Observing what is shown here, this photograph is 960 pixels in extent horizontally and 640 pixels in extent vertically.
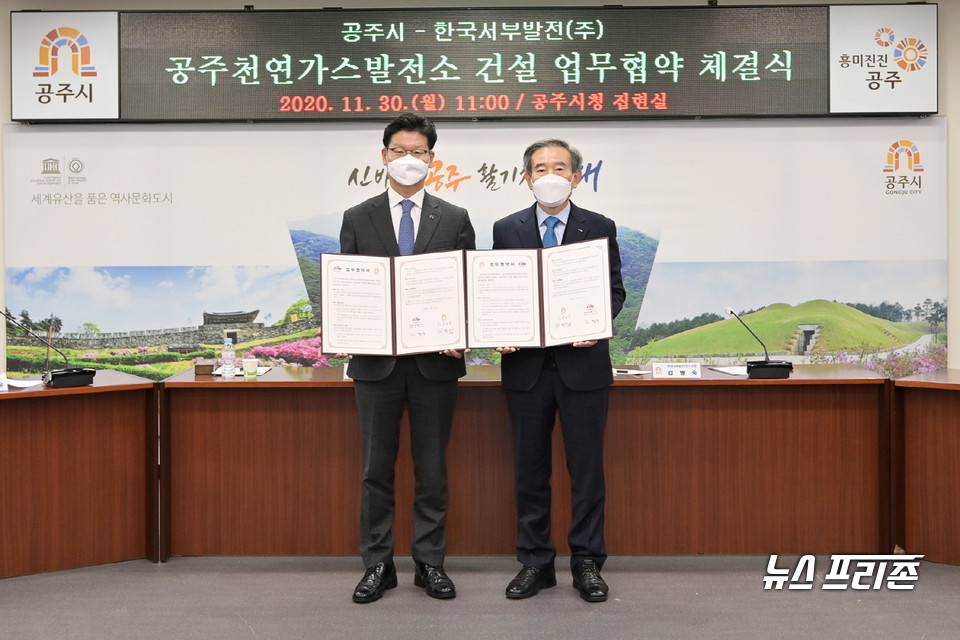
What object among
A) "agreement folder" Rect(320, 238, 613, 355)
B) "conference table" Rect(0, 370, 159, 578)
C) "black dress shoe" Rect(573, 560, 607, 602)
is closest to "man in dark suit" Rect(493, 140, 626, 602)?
"black dress shoe" Rect(573, 560, 607, 602)

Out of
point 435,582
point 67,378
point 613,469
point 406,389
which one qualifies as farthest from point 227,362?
point 613,469

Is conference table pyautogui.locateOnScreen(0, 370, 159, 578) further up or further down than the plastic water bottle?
further down

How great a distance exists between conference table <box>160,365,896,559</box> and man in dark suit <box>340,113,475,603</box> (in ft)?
1.33

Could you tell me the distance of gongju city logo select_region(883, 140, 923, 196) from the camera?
4.61m

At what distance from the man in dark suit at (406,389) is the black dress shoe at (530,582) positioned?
22cm

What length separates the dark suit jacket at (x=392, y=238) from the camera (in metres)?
2.80

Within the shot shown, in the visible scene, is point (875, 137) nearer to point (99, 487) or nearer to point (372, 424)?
point (372, 424)

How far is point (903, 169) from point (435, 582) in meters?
3.65

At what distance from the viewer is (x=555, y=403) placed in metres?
2.87

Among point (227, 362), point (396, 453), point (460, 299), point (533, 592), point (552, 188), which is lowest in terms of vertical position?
point (533, 592)

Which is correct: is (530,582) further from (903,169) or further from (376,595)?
(903,169)

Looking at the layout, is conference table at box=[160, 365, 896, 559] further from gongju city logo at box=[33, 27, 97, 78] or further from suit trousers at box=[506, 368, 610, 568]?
gongju city logo at box=[33, 27, 97, 78]

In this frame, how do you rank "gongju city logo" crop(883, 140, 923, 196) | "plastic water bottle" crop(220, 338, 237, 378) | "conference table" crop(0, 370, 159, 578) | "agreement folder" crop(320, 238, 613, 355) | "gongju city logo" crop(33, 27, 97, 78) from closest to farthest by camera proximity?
"agreement folder" crop(320, 238, 613, 355)
"conference table" crop(0, 370, 159, 578)
"plastic water bottle" crop(220, 338, 237, 378)
"gongju city logo" crop(33, 27, 97, 78)
"gongju city logo" crop(883, 140, 923, 196)

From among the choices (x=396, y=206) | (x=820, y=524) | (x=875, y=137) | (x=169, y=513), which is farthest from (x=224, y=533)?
(x=875, y=137)
